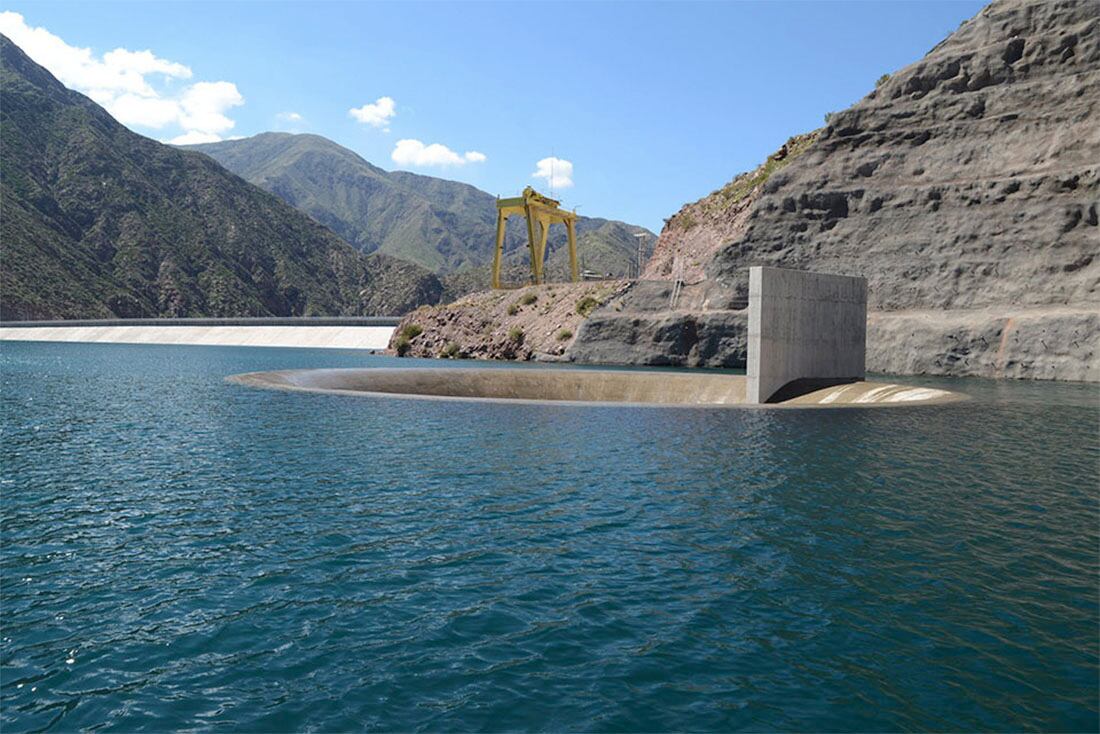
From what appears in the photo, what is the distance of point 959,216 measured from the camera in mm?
48406

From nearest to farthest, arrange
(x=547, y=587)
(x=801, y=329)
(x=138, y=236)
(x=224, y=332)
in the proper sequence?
(x=547, y=587) → (x=801, y=329) → (x=224, y=332) → (x=138, y=236)

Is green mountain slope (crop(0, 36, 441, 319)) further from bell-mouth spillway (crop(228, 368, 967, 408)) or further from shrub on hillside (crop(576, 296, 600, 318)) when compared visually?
bell-mouth spillway (crop(228, 368, 967, 408))

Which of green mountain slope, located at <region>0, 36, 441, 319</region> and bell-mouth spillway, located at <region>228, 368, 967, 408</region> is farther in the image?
green mountain slope, located at <region>0, 36, 441, 319</region>

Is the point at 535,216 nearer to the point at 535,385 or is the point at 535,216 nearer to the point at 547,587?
the point at 535,385

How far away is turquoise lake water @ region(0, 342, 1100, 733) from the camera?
580 centimetres

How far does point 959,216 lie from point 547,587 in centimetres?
4913

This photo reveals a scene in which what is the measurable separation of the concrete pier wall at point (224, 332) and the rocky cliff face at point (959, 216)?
41017 millimetres

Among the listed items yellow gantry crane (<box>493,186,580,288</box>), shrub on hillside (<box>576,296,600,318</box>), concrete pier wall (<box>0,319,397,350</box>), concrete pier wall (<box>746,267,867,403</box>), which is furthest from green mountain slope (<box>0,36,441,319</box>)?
concrete pier wall (<box>746,267,867,403</box>)

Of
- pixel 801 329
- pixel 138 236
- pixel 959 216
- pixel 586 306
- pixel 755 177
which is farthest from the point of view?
pixel 138 236

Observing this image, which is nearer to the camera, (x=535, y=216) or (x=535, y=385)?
(x=535, y=385)

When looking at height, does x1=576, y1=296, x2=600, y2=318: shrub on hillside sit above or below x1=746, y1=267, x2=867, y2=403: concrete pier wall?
above

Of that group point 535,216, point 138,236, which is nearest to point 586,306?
point 535,216

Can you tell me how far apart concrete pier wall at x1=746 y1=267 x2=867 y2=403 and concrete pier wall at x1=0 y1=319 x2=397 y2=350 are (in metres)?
A: 65.1

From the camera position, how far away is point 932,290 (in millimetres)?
48500
